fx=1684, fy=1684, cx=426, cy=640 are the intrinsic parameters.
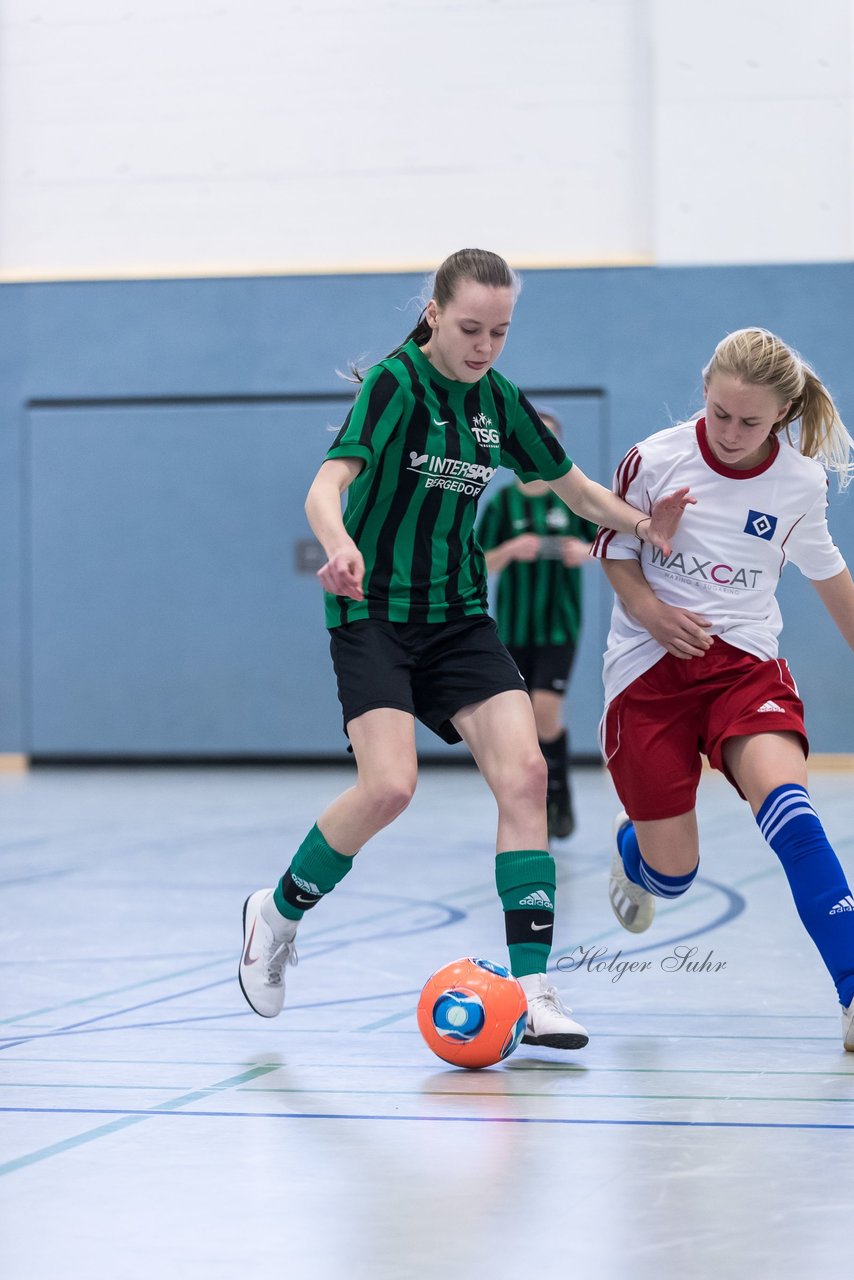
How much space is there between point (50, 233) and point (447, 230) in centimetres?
281

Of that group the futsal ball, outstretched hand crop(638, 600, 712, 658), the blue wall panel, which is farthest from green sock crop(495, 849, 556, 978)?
the blue wall panel

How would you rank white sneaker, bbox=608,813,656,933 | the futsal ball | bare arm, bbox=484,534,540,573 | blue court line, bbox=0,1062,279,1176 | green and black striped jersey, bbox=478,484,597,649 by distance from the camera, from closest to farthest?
blue court line, bbox=0,1062,279,1176, the futsal ball, white sneaker, bbox=608,813,656,933, bare arm, bbox=484,534,540,573, green and black striped jersey, bbox=478,484,597,649

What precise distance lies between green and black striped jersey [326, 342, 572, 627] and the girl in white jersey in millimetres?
375

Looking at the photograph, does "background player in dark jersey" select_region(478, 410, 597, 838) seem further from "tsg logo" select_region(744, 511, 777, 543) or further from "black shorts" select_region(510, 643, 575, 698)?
"tsg logo" select_region(744, 511, 777, 543)

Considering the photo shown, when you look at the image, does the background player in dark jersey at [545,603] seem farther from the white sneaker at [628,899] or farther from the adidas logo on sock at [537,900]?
the adidas logo on sock at [537,900]

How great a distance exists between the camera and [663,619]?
3.57 metres

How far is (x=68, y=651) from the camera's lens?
11719 mm

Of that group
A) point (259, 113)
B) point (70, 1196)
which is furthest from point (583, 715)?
point (70, 1196)

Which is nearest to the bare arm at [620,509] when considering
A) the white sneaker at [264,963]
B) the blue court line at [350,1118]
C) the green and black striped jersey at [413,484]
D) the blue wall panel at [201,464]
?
the green and black striped jersey at [413,484]

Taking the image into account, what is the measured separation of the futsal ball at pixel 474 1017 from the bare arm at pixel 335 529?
759 millimetres

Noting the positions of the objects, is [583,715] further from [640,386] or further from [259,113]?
[259,113]

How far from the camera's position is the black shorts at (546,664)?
23.1 feet

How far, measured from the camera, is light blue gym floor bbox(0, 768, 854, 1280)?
2115 millimetres

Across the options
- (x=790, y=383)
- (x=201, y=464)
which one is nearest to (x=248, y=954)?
(x=790, y=383)
